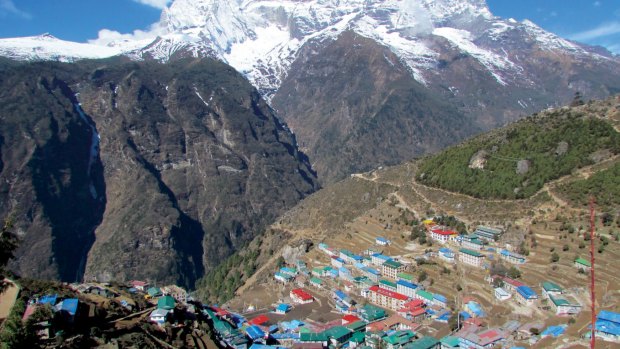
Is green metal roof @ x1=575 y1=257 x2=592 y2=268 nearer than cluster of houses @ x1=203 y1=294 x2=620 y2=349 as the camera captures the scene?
No

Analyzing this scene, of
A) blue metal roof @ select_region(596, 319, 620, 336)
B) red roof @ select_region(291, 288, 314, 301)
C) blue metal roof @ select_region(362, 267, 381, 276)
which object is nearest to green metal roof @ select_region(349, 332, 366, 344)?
blue metal roof @ select_region(362, 267, 381, 276)

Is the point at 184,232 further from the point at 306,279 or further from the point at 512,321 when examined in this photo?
the point at 512,321

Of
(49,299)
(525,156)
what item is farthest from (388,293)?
(49,299)

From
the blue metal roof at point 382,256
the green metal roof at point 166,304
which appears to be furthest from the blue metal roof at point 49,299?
the blue metal roof at point 382,256

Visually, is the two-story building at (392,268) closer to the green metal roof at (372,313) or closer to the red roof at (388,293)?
the red roof at (388,293)

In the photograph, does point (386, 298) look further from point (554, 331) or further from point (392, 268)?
point (554, 331)

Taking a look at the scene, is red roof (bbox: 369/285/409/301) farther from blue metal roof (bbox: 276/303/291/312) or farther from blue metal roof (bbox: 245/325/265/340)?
blue metal roof (bbox: 245/325/265/340)

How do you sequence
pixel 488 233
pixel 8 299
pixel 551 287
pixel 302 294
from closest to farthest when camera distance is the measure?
1. pixel 8 299
2. pixel 551 287
3. pixel 488 233
4. pixel 302 294
